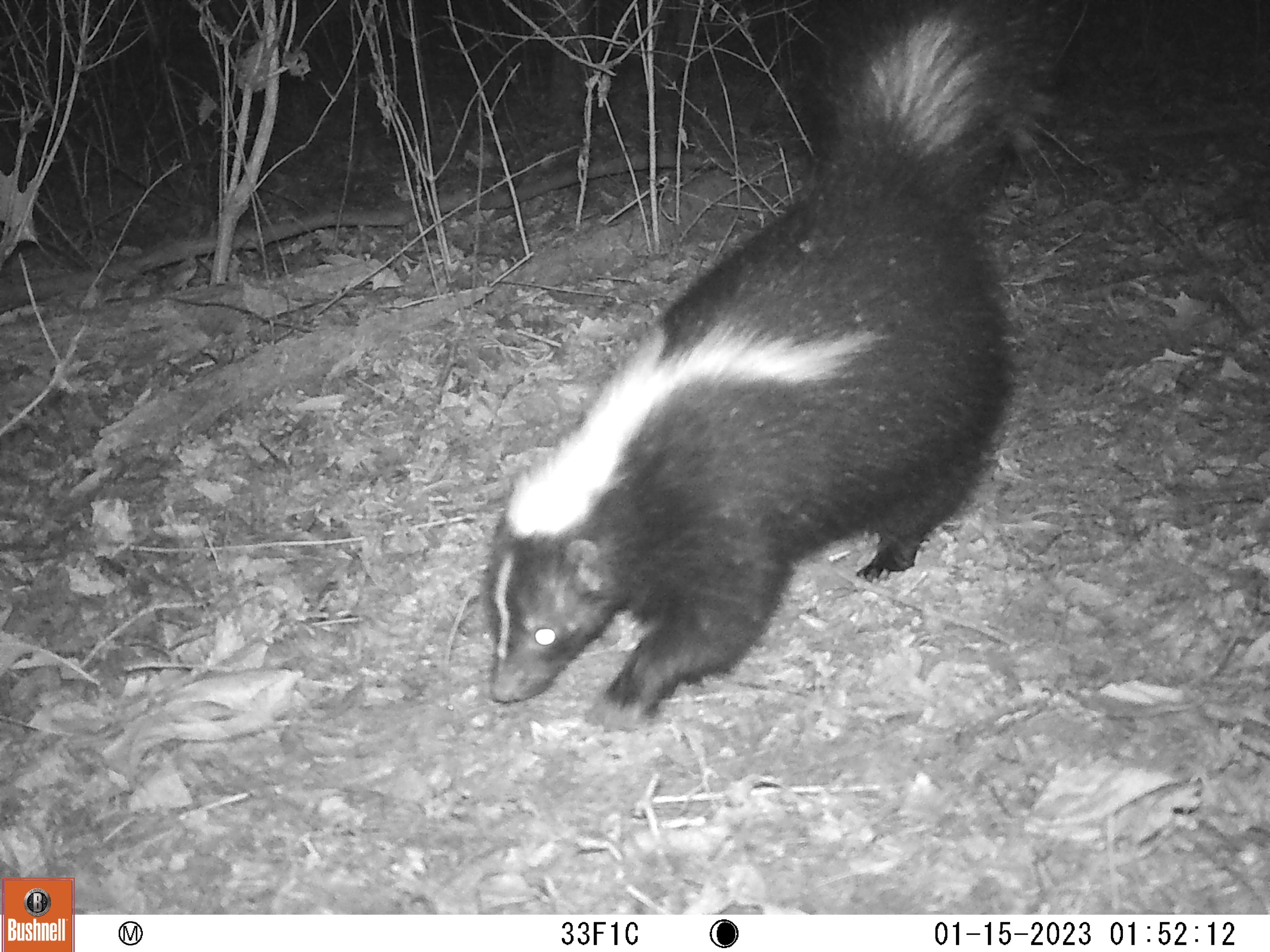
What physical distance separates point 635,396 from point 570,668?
0.90 m

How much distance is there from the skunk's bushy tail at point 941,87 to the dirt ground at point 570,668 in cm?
114

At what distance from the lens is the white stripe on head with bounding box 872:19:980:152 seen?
3941 millimetres

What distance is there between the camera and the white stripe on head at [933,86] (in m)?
3.94

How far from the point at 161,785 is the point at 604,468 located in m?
1.53

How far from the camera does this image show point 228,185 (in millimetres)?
5512

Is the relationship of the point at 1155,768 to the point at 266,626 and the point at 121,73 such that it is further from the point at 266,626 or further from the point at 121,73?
the point at 121,73

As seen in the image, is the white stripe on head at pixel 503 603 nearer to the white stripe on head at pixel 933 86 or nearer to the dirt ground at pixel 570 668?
the dirt ground at pixel 570 668

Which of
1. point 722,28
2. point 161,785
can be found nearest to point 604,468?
point 161,785

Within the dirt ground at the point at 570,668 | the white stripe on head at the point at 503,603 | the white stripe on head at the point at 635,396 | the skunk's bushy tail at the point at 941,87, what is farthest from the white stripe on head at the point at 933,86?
the white stripe on head at the point at 503,603
